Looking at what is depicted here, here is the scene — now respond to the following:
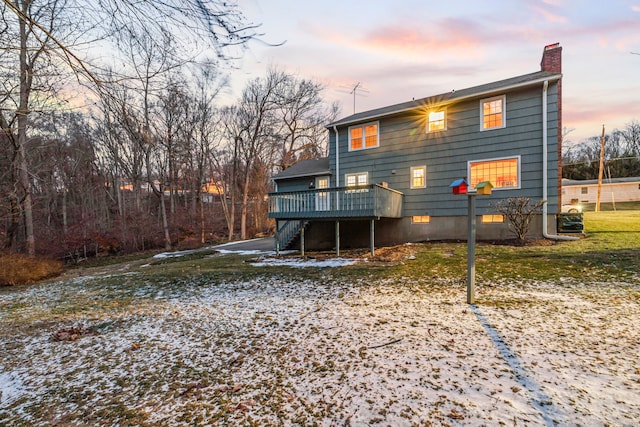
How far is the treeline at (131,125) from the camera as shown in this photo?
2.88 m

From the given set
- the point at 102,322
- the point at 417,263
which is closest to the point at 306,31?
the point at 102,322

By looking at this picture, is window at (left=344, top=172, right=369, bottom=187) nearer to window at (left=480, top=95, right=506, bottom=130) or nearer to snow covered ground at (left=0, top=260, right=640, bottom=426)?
window at (left=480, top=95, right=506, bottom=130)

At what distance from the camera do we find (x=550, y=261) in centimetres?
673

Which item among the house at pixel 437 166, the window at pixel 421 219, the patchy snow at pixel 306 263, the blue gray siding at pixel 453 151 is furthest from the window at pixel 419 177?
the patchy snow at pixel 306 263

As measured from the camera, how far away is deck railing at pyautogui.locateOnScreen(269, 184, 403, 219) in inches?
367

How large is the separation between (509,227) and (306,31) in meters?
10.1

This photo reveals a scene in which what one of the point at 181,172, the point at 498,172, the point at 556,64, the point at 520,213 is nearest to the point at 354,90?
the point at 556,64

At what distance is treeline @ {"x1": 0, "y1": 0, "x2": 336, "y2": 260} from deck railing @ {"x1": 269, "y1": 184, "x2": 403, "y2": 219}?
4.10 metres

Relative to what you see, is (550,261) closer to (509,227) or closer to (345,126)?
(509,227)

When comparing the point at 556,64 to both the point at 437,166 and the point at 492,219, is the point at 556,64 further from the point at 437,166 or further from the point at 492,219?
the point at 492,219

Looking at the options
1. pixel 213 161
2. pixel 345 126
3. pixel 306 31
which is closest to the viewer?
pixel 306 31

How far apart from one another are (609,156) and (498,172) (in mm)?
44830

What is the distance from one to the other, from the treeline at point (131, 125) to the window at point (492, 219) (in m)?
10.3

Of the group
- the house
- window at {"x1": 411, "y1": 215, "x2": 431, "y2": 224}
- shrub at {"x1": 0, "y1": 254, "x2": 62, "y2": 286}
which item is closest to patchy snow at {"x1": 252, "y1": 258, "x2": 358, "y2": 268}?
the house
